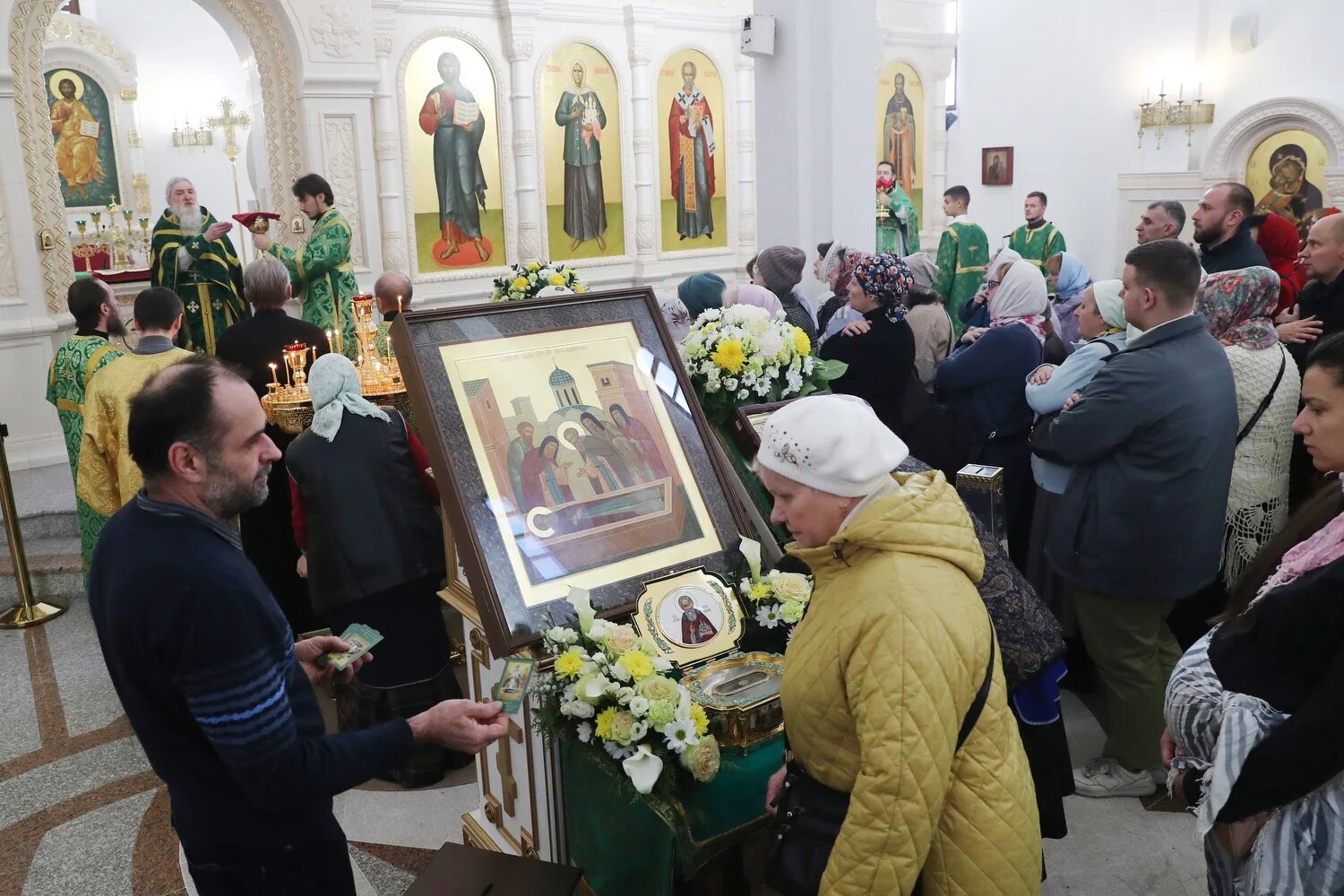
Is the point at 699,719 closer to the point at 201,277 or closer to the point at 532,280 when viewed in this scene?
the point at 532,280

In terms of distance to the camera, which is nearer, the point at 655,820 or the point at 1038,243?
the point at 655,820

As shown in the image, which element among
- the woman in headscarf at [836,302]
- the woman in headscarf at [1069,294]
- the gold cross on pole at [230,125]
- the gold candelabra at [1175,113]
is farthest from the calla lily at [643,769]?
the gold cross on pole at [230,125]

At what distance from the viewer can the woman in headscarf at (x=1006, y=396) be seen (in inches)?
173

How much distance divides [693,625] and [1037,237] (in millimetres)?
8571

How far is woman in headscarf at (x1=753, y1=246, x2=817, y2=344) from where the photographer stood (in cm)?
566

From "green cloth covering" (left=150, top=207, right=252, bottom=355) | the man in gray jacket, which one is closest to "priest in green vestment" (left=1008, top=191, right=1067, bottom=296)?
"green cloth covering" (left=150, top=207, right=252, bottom=355)

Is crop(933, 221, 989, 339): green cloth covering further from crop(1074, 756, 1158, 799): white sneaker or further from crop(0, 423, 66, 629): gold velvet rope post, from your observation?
crop(0, 423, 66, 629): gold velvet rope post

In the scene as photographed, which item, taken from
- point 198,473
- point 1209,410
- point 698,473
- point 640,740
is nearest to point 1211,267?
point 1209,410

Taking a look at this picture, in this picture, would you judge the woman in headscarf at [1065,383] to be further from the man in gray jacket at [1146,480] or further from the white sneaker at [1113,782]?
the white sneaker at [1113,782]

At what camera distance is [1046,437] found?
3.41 m

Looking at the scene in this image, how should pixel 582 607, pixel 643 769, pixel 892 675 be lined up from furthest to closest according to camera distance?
pixel 582 607 < pixel 643 769 < pixel 892 675

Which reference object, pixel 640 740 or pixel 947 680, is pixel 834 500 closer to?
pixel 947 680

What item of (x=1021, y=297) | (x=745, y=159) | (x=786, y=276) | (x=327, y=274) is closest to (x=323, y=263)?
(x=327, y=274)

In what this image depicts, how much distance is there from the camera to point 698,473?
9.67ft
